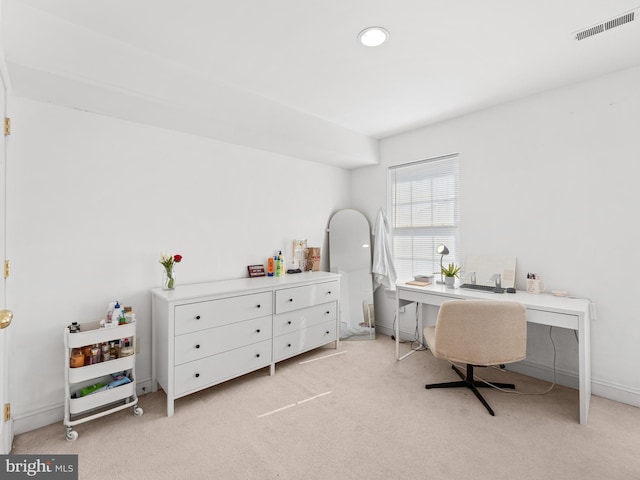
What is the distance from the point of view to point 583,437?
194 centimetres

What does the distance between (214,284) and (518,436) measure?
255cm

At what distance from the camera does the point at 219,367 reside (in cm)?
246

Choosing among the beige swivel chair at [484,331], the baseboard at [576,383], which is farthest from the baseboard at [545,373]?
the beige swivel chair at [484,331]

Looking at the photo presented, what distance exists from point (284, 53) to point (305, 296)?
83.7 inches

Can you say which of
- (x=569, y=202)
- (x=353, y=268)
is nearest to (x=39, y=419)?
(x=353, y=268)

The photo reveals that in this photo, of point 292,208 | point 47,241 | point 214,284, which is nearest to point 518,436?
point 214,284

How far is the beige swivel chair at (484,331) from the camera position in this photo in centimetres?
219

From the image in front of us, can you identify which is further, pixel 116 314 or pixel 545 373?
pixel 545 373

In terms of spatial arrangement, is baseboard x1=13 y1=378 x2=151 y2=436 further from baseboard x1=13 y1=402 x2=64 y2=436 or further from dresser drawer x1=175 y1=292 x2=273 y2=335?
dresser drawer x1=175 y1=292 x2=273 y2=335

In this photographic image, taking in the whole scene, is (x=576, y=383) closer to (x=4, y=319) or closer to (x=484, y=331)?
(x=484, y=331)

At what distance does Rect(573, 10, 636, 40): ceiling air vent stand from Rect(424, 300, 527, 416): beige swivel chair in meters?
1.81

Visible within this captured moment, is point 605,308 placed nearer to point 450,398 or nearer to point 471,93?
point 450,398

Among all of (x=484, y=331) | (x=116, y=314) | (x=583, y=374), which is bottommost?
(x=583, y=374)

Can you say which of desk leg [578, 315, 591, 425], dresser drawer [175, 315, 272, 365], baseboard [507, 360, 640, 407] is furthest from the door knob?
baseboard [507, 360, 640, 407]
